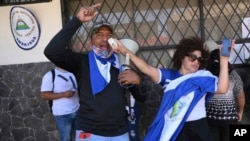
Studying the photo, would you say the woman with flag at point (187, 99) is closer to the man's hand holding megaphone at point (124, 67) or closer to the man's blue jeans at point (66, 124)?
the man's hand holding megaphone at point (124, 67)

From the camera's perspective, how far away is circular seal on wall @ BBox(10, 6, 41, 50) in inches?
220

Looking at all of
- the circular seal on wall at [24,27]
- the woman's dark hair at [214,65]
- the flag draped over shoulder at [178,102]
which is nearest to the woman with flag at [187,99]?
the flag draped over shoulder at [178,102]

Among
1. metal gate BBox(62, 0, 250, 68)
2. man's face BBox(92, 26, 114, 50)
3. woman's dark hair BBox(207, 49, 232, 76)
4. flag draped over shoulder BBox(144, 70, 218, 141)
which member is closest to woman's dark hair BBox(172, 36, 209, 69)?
flag draped over shoulder BBox(144, 70, 218, 141)

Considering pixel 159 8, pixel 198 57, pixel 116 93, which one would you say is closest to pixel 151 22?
pixel 159 8

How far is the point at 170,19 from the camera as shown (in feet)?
18.8

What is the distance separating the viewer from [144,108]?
5574mm

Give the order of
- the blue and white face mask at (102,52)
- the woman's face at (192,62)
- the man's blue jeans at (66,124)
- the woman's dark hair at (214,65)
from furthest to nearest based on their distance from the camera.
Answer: the man's blue jeans at (66,124) < the woman's dark hair at (214,65) < the woman's face at (192,62) < the blue and white face mask at (102,52)

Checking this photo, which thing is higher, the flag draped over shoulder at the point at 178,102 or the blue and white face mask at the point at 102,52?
the blue and white face mask at the point at 102,52

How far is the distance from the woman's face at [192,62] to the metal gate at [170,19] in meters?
2.30

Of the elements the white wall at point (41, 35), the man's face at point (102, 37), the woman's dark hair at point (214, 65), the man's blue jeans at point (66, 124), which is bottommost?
the man's blue jeans at point (66, 124)

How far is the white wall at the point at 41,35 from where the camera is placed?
5.61 meters

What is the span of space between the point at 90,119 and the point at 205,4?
3331 millimetres

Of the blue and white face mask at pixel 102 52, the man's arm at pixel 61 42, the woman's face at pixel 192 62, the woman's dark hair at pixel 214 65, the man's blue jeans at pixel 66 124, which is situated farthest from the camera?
the man's blue jeans at pixel 66 124

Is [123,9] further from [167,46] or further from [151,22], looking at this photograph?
[167,46]
